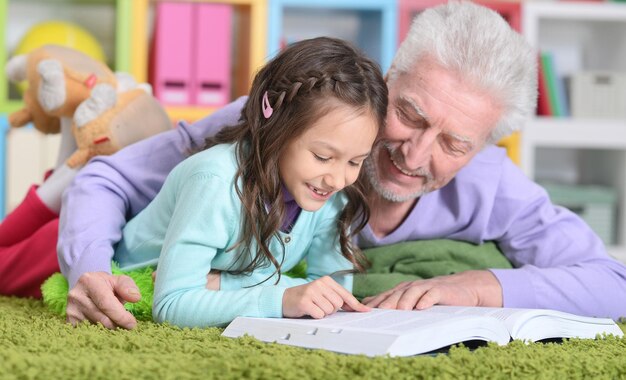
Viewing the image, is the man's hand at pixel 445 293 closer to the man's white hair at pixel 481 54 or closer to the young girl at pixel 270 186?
the young girl at pixel 270 186

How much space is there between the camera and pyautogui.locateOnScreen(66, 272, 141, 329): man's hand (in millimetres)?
1220

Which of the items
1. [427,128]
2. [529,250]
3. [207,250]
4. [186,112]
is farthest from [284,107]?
[186,112]

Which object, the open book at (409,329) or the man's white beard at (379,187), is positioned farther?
the man's white beard at (379,187)

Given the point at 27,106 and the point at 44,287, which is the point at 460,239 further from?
the point at 27,106

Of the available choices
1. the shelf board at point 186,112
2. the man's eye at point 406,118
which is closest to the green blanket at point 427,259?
the man's eye at point 406,118

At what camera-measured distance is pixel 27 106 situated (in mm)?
1987

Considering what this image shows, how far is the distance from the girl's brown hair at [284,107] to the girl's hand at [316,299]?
0.12m

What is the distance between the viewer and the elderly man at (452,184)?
1.51 meters

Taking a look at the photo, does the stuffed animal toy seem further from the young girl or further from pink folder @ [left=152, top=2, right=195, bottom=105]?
pink folder @ [left=152, top=2, right=195, bottom=105]

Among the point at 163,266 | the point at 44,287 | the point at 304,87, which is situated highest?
the point at 304,87

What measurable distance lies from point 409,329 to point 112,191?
0.72 meters

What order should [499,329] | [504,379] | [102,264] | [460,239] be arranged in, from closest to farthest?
[504,379] < [499,329] < [102,264] < [460,239]

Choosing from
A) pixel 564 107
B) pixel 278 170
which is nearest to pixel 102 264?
pixel 278 170

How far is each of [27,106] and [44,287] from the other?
2.13 ft
